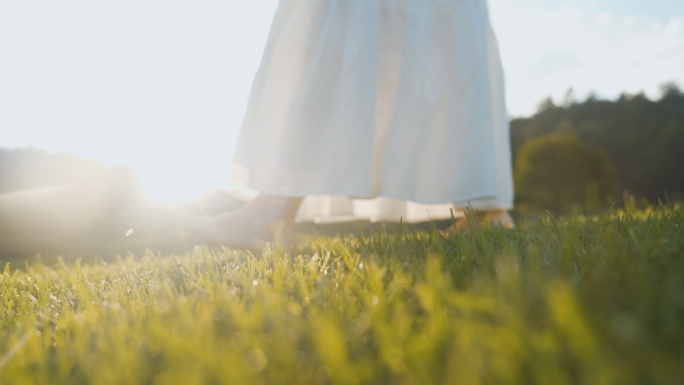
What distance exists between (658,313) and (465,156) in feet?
5.50

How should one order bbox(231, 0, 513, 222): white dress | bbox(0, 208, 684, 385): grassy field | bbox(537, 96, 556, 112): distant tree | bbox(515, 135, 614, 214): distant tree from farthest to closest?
bbox(537, 96, 556, 112): distant tree
bbox(515, 135, 614, 214): distant tree
bbox(231, 0, 513, 222): white dress
bbox(0, 208, 684, 385): grassy field

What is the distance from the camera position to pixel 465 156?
7.32ft

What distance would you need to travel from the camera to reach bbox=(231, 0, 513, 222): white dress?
6.63ft

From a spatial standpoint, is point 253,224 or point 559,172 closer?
point 253,224

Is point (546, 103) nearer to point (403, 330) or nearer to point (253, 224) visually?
point (253, 224)

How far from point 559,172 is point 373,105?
19.5 m

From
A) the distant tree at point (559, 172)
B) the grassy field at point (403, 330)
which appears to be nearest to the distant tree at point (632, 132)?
the distant tree at point (559, 172)

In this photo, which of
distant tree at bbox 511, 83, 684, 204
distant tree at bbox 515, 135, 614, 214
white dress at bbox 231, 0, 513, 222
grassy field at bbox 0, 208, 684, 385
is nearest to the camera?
grassy field at bbox 0, 208, 684, 385

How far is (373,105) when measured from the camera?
6.64 ft

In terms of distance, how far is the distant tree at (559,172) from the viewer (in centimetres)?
1880

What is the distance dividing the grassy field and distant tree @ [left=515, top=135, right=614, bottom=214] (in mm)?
18966

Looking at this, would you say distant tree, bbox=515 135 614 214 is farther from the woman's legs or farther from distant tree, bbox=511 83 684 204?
the woman's legs

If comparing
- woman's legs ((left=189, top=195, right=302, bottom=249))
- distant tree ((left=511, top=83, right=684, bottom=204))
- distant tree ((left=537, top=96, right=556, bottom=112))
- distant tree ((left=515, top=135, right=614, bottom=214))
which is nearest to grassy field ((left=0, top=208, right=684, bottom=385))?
woman's legs ((left=189, top=195, right=302, bottom=249))

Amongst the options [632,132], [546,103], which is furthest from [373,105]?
[546,103]
